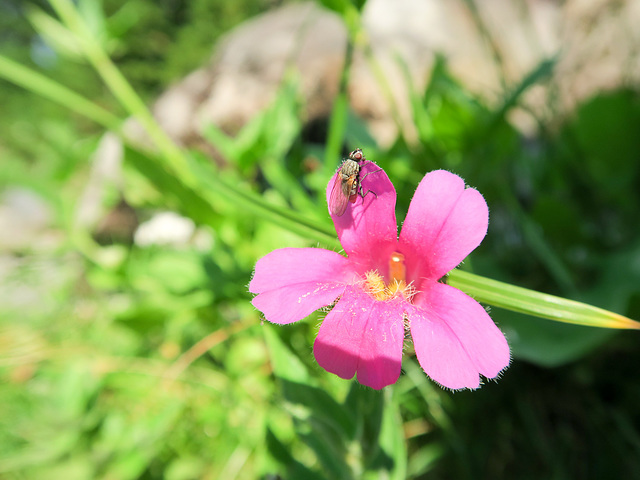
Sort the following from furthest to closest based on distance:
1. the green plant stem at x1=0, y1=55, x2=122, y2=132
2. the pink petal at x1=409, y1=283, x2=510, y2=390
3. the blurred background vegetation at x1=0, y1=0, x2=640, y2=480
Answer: the green plant stem at x1=0, y1=55, x2=122, y2=132 → the blurred background vegetation at x1=0, y1=0, x2=640, y2=480 → the pink petal at x1=409, y1=283, x2=510, y2=390

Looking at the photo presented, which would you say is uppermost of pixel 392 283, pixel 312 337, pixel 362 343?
pixel 312 337

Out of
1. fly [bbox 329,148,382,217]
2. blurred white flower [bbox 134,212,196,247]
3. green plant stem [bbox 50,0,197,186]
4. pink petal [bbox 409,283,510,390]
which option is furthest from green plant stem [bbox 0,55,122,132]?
pink petal [bbox 409,283,510,390]

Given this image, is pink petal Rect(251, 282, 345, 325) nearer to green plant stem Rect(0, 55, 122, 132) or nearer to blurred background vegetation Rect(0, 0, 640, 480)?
blurred background vegetation Rect(0, 0, 640, 480)

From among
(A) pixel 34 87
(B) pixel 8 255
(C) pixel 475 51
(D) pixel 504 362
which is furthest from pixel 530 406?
(B) pixel 8 255

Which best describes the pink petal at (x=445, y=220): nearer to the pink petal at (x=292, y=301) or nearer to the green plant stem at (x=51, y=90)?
the pink petal at (x=292, y=301)

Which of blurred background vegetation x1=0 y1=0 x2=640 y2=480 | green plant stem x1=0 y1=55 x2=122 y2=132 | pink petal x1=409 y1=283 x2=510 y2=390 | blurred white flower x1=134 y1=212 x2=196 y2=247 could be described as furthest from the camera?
blurred white flower x1=134 y1=212 x2=196 y2=247

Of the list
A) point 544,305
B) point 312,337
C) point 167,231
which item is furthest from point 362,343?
point 167,231

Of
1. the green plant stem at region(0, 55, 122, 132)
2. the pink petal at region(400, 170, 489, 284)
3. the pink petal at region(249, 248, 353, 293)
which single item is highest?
the green plant stem at region(0, 55, 122, 132)

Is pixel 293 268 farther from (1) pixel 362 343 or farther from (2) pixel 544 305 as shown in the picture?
(2) pixel 544 305
